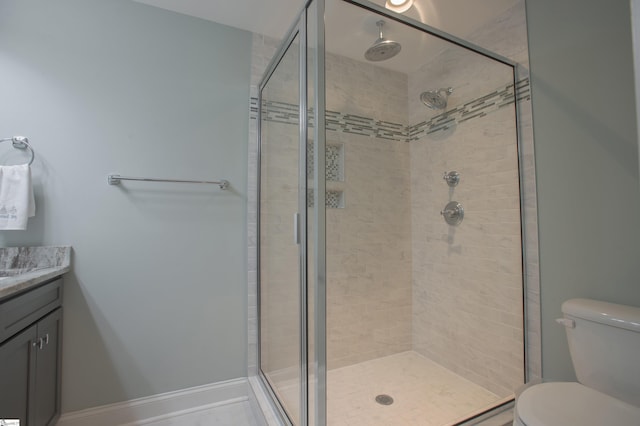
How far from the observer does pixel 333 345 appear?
2.03 m

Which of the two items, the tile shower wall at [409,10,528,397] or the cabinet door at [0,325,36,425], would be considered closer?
the cabinet door at [0,325,36,425]

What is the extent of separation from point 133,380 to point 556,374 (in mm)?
2204

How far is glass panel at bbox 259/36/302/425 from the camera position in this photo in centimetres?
132

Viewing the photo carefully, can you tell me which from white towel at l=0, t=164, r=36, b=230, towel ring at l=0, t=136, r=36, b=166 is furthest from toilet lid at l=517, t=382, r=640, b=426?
towel ring at l=0, t=136, r=36, b=166

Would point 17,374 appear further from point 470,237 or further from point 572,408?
point 470,237

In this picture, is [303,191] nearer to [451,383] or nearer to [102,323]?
[102,323]

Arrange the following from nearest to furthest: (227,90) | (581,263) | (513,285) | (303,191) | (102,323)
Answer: (303,191) < (581,263) < (102,323) < (513,285) < (227,90)

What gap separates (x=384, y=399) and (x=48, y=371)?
1.74 metres

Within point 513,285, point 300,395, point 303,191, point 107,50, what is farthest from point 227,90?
point 513,285

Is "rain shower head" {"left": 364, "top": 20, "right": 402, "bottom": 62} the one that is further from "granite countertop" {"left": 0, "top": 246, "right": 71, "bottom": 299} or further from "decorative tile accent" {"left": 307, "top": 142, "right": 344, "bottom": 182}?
"granite countertop" {"left": 0, "top": 246, "right": 71, "bottom": 299}

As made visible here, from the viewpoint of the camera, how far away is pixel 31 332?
116 centimetres

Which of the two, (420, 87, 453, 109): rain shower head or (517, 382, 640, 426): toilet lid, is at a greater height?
(420, 87, 453, 109): rain shower head

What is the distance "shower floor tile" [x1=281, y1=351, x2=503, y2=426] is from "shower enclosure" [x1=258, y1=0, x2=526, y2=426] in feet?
0.04

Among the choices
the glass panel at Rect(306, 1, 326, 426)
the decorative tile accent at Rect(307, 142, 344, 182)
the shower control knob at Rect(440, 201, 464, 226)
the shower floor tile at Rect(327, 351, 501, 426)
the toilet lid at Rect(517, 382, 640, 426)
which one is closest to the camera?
the toilet lid at Rect(517, 382, 640, 426)
